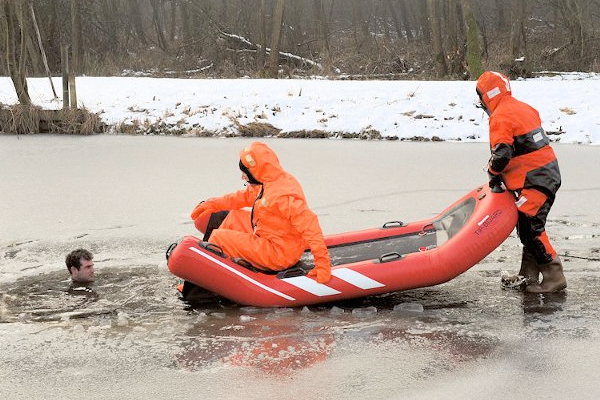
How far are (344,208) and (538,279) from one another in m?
2.59

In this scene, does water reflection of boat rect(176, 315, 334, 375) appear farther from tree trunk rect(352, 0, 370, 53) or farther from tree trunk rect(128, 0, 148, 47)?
tree trunk rect(128, 0, 148, 47)

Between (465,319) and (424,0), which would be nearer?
(465,319)

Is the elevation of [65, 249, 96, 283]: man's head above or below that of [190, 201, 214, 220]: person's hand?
below

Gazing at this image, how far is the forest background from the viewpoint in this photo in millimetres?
18844

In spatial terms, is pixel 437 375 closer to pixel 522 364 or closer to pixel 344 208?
pixel 522 364

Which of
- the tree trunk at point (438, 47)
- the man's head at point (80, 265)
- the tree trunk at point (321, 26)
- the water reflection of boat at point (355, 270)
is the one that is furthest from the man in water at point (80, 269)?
the tree trunk at point (321, 26)

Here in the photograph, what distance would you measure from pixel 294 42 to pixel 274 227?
20.4m

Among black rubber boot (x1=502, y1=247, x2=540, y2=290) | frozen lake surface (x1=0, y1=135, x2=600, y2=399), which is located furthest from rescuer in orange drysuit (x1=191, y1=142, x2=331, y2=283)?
black rubber boot (x1=502, y1=247, x2=540, y2=290)

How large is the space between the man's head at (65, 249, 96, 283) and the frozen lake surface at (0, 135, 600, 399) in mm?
119

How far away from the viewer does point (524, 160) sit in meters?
4.97

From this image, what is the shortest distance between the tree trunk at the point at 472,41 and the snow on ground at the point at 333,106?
86.2 inches

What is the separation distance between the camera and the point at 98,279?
5633mm

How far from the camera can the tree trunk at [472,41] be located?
1641cm

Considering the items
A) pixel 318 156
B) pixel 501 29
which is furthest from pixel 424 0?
pixel 318 156
